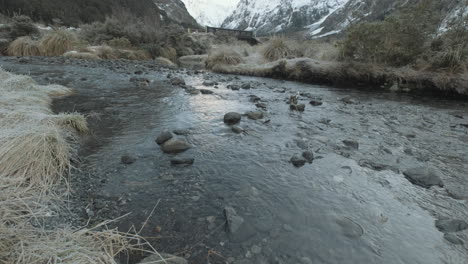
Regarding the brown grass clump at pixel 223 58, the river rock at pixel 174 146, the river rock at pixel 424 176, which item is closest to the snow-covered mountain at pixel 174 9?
the brown grass clump at pixel 223 58

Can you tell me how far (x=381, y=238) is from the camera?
2.01 meters

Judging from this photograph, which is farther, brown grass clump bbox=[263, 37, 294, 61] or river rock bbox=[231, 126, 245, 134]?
brown grass clump bbox=[263, 37, 294, 61]

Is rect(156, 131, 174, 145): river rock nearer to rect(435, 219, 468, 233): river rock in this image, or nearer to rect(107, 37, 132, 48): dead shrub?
rect(435, 219, 468, 233): river rock

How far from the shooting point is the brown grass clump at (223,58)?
14398 millimetres

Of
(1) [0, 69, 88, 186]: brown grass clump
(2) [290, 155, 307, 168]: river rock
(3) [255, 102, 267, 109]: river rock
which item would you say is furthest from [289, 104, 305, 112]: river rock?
(1) [0, 69, 88, 186]: brown grass clump

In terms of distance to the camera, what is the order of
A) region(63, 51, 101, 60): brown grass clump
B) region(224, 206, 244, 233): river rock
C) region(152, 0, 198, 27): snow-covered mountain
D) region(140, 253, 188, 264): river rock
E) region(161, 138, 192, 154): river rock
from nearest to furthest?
region(140, 253, 188, 264): river rock
region(224, 206, 244, 233): river rock
region(161, 138, 192, 154): river rock
region(63, 51, 101, 60): brown grass clump
region(152, 0, 198, 27): snow-covered mountain

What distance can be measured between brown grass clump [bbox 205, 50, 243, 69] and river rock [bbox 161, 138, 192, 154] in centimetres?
1151

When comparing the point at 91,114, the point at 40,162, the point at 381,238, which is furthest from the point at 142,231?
the point at 91,114

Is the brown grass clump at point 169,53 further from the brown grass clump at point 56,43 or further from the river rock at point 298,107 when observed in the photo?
the river rock at point 298,107

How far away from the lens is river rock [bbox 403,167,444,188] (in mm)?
2834

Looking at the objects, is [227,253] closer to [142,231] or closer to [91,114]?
[142,231]

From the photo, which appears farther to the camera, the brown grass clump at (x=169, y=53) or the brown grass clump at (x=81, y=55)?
the brown grass clump at (x=169, y=53)

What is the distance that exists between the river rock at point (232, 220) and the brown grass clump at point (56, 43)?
20.5 m

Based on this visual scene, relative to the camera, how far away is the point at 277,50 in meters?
14.2
